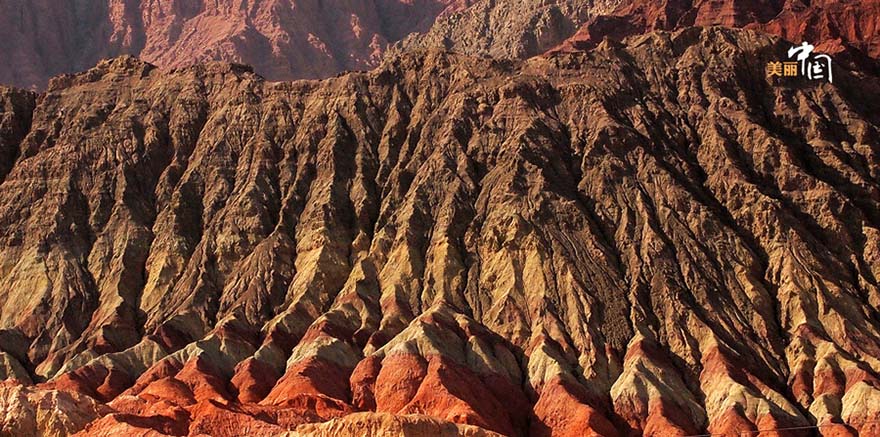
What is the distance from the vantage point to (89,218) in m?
133

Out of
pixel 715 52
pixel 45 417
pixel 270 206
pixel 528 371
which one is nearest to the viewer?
pixel 45 417

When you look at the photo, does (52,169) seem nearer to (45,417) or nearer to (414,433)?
(45,417)

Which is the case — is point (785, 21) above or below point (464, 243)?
above

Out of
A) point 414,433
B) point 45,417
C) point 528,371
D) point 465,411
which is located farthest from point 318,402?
point 414,433

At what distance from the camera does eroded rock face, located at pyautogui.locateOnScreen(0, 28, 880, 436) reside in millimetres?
104812

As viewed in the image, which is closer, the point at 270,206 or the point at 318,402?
the point at 318,402

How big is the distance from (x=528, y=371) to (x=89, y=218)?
47.4 m

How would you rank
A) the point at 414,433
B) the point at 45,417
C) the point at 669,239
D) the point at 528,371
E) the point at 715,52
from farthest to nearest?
1. the point at 715,52
2. the point at 669,239
3. the point at 528,371
4. the point at 45,417
5. the point at 414,433

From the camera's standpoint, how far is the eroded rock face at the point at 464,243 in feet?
344

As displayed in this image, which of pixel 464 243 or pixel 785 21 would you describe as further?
pixel 785 21

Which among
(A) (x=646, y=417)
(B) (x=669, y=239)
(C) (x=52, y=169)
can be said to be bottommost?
(A) (x=646, y=417)

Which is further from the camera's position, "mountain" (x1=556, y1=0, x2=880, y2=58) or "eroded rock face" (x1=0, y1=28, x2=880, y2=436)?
"mountain" (x1=556, y1=0, x2=880, y2=58)

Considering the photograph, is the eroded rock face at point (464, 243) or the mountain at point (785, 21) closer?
the eroded rock face at point (464, 243)

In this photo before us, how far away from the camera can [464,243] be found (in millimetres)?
123938
